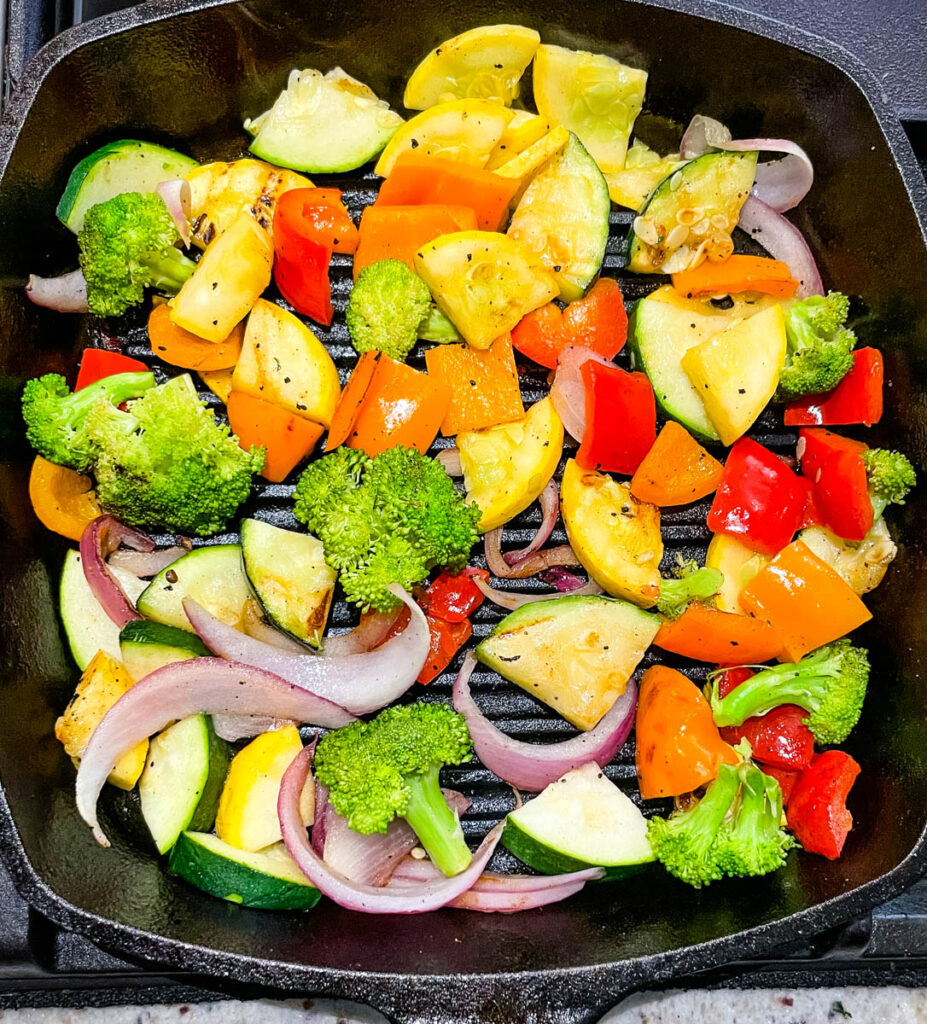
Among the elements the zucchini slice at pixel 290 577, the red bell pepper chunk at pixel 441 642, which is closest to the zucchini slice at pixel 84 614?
the zucchini slice at pixel 290 577

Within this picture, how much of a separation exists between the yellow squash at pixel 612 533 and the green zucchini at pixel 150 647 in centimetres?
109

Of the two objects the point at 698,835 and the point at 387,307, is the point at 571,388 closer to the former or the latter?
the point at 387,307

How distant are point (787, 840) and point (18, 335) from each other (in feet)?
8.07

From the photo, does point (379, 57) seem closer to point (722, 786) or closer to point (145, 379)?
point (145, 379)

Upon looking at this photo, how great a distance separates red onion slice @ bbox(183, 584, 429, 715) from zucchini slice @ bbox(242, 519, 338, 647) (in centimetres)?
8

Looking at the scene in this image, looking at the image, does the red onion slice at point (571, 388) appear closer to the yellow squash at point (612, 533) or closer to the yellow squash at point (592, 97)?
the yellow squash at point (612, 533)

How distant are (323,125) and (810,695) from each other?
2122 mm

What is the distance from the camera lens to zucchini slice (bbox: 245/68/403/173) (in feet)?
8.36

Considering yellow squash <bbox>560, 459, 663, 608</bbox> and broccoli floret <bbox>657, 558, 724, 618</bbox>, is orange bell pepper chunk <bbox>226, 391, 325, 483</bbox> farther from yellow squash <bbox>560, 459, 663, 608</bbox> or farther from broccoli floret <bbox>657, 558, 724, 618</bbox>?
broccoli floret <bbox>657, 558, 724, 618</bbox>

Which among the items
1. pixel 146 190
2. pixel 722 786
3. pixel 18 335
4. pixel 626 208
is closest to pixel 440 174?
pixel 626 208

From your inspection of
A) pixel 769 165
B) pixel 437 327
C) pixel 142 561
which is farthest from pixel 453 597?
pixel 769 165

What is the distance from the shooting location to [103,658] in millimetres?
2367

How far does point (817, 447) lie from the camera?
8.33 ft

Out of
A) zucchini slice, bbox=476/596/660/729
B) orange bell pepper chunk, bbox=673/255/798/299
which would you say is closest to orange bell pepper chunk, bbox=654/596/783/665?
zucchini slice, bbox=476/596/660/729
